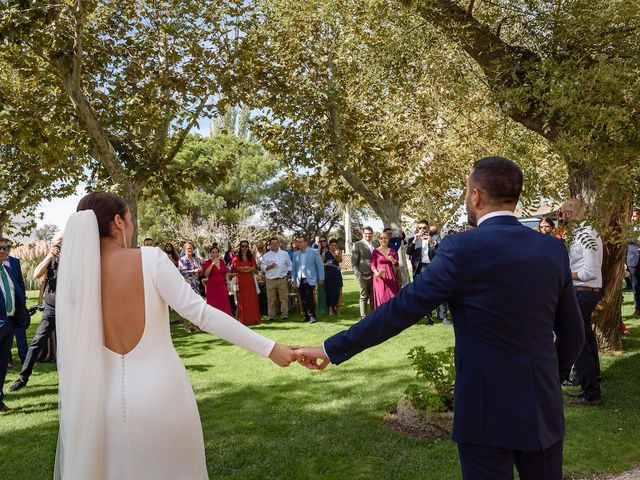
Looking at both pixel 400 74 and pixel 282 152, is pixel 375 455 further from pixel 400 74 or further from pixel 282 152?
pixel 282 152

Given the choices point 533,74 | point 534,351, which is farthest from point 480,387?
point 533,74

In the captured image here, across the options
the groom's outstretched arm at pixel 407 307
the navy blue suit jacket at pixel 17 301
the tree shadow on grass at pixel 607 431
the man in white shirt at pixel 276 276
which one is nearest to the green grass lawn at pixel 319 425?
the tree shadow on grass at pixel 607 431

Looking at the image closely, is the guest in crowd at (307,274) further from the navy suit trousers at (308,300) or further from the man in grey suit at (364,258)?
the man in grey suit at (364,258)

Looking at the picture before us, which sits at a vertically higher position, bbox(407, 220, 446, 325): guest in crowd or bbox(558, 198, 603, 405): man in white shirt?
bbox(407, 220, 446, 325): guest in crowd

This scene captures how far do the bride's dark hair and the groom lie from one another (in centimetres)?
169

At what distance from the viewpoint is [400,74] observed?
28.9 feet

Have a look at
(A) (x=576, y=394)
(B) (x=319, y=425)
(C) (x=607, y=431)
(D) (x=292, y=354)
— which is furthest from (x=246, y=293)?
(D) (x=292, y=354)

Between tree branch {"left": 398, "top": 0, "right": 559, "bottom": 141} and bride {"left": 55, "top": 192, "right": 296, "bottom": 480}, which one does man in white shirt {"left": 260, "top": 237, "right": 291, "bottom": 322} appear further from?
bride {"left": 55, "top": 192, "right": 296, "bottom": 480}

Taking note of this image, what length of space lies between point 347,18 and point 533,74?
10226mm

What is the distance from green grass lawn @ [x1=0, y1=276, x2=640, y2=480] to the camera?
526cm

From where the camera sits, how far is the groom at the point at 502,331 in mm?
2648

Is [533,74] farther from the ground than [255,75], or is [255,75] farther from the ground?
[255,75]

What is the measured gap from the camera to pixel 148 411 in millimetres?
3115

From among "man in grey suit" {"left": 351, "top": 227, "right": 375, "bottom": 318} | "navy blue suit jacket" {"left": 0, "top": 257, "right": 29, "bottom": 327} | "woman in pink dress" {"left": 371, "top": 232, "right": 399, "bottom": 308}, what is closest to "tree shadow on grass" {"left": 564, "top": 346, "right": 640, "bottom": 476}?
"woman in pink dress" {"left": 371, "top": 232, "right": 399, "bottom": 308}
